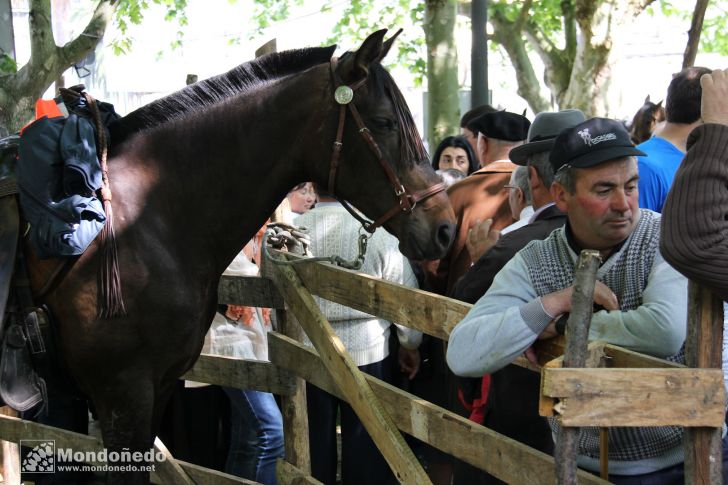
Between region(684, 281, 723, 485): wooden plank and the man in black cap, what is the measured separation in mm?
238

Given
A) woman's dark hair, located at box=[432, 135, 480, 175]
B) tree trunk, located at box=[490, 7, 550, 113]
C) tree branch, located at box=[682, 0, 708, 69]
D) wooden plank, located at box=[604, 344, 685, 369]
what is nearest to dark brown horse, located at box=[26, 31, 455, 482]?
wooden plank, located at box=[604, 344, 685, 369]

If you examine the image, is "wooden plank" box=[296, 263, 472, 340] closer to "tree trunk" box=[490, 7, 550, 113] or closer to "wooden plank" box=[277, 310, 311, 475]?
"wooden plank" box=[277, 310, 311, 475]

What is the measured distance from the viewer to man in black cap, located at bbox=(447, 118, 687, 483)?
7.23 feet

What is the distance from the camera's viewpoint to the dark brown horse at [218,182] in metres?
3.20

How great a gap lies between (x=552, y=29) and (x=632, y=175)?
16355 mm

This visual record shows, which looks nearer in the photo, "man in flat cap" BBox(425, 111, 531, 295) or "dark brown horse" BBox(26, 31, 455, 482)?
"dark brown horse" BBox(26, 31, 455, 482)

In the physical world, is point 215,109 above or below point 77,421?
above

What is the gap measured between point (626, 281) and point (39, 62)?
7792 mm

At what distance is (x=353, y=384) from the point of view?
3039mm

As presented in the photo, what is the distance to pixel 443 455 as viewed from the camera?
4.76 m

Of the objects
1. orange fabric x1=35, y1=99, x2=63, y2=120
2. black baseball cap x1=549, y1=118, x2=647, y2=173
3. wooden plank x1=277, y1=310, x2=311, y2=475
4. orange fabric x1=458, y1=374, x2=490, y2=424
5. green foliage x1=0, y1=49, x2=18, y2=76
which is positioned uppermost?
green foliage x1=0, y1=49, x2=18, y2=76

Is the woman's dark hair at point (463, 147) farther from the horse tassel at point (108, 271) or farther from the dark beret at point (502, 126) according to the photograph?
the horse tassel at point (108, 271)

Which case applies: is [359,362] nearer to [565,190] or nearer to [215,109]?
[215,109]

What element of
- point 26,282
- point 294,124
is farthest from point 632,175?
point 26,282
